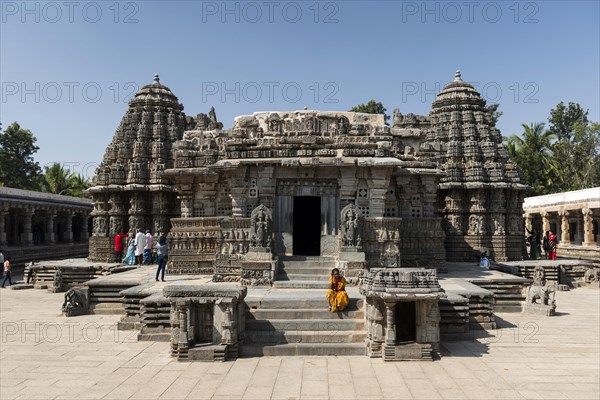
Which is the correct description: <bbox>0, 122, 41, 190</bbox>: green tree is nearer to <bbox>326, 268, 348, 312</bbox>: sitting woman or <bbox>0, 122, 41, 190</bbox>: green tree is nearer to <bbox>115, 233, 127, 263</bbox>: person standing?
<bbox>115, 233, 127, 263</bbox>: person standing

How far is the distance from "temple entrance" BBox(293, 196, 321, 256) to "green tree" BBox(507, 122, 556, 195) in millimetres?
27249

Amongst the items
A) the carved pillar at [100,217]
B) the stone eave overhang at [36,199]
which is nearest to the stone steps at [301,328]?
the carved pillar at [100,217]

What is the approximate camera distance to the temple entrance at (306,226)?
46.4 ft

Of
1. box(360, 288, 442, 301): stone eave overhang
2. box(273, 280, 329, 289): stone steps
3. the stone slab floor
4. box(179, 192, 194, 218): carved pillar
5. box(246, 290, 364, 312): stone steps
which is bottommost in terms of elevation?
the stone slab floor

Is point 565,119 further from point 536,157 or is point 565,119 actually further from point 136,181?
point 136,181

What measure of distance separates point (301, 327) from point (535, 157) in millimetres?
34007

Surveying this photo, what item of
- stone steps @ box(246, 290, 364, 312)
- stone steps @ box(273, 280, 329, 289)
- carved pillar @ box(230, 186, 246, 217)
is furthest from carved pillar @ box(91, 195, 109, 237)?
stone steps @ box(246, 290, 364, 312)

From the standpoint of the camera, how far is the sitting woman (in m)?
8.78

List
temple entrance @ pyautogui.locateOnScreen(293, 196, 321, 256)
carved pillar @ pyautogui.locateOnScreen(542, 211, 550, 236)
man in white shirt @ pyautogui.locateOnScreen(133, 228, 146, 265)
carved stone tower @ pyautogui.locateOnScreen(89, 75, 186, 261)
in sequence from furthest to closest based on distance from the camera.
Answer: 1. carved pillar @ pyautogui.locateOnScreen(542, 211, 550, 236)
2. carved stone tower @ pyautogui.locateOnScreen(89, 75, 186, 261)
3. man in white shirt @ pyautogui.locateOnScreen(133, 228, 146, 265)
4. temple entrance @ pyautogui.locateOnScreen(293, 196, 321, 256)

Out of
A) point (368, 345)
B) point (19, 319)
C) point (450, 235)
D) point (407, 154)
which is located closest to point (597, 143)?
point (450, 235)

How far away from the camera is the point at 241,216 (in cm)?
1196

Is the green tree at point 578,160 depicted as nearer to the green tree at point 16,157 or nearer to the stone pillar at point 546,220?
the stone pillar at point 546,220

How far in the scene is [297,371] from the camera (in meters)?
7.11

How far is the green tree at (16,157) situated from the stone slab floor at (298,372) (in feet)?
110
